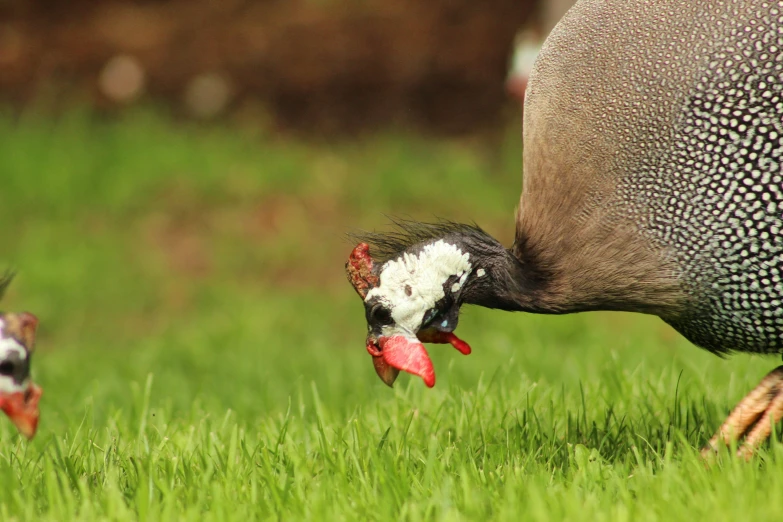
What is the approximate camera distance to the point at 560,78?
2.63m

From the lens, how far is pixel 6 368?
2.38 m

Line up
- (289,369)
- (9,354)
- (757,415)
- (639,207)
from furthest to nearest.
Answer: (289,369) → (757,415) → (639,207) → (9,354)

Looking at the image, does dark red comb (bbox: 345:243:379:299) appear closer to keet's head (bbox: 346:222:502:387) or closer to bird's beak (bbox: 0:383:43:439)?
keet's head (bbox: 346:222:502:387)

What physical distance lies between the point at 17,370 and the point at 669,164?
5.15ft

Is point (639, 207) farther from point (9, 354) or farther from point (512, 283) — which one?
point (9, 354)

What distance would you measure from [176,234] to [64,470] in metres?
4.09

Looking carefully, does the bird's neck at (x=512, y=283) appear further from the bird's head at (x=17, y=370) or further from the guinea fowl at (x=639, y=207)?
the bird's head at (x=17, y=370)

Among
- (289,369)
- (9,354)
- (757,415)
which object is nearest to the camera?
(9,354)

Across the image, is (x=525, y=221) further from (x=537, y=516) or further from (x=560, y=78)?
(x=537, y=516)

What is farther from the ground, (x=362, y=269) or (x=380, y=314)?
(x=362, y=269)

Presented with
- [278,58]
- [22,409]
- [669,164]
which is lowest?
[22,409]

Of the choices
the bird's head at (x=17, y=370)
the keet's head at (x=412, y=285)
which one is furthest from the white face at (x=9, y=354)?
the keet's head at (x=412, y=285)

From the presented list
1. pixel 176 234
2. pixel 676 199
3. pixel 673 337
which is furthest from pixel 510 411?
pixel 176 234

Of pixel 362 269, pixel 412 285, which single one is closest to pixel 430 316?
pixel 412 285
